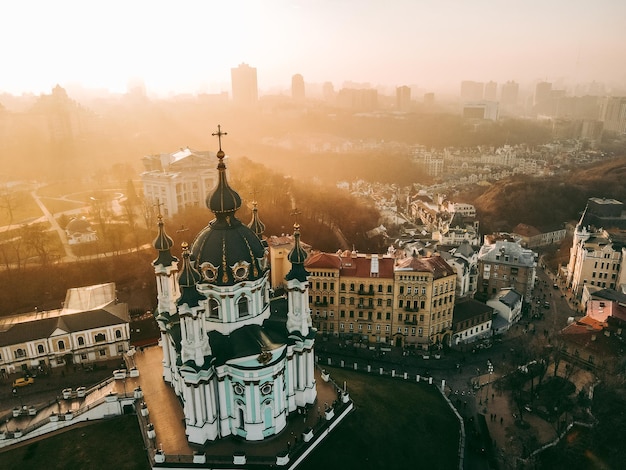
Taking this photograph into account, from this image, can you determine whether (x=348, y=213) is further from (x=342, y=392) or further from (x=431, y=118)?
(x=431, y=118)

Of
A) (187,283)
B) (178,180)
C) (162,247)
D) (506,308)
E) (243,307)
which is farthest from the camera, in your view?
(178,180)

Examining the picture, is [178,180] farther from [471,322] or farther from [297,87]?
[297,87]

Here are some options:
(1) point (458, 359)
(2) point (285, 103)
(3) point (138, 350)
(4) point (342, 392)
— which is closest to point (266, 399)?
(4) point (342, 392)

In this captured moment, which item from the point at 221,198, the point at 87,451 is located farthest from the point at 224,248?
the point at 87,451

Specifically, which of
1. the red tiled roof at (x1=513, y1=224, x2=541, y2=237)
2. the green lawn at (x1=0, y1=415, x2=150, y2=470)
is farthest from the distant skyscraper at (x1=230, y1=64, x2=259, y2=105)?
the green lawn at (x1=0, y1=415, x2=150, y2=470)

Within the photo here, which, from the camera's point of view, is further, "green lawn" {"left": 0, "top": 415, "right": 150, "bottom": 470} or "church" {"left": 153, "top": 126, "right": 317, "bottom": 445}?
"green lawn" {"left": 0, "top": 415, "right": 150, "bottom": 470}

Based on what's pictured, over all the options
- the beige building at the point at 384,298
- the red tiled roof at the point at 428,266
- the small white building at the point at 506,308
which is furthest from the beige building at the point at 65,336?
the small white building at the point at 506,308

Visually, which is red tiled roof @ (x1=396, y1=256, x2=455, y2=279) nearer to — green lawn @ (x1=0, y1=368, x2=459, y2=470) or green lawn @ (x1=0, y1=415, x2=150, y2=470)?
green lawn @ (x1=0, y1=368, x2=459, y2=470)
